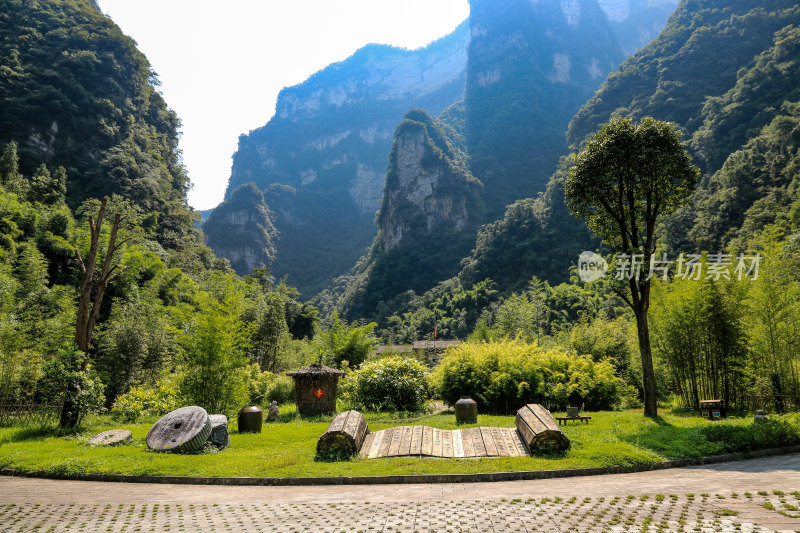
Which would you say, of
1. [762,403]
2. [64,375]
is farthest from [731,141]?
[64,375]

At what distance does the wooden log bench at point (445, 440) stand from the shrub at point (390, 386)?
17.2 feet

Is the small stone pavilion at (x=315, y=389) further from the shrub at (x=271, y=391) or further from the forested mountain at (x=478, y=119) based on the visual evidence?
the forested mountain at (x=478, y=119)

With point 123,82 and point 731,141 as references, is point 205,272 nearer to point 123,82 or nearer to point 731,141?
point 123,82

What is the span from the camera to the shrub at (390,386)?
15.9 metres

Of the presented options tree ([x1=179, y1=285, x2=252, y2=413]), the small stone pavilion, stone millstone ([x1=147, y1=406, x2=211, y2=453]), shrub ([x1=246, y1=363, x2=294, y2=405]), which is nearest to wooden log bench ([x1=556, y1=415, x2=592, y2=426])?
the small stone pavilion

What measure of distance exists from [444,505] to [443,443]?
12.7 ft

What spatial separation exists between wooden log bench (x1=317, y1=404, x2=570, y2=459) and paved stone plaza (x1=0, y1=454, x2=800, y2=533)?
5.21 feet

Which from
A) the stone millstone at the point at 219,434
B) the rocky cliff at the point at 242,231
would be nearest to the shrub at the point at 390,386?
the stone millstone at the point at 219,434

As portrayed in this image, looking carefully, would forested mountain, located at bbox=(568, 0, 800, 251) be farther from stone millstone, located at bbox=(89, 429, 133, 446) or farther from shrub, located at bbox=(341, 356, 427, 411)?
stone millstone, located at bbox=(89, 429, 133, 446)

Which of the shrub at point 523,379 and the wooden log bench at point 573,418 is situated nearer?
the wooden log bench at point 573,418

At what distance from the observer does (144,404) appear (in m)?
16.2

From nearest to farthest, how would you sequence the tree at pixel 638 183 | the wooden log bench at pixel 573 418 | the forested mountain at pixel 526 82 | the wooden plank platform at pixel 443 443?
the wooden plank platform at pixel 443 443 → the wooden log bench at pixel 573 418 → the tree at pixel 638 183 → the forested mountain at pixel 526 82

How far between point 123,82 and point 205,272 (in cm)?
3345

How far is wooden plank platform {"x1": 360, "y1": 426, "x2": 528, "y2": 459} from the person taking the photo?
893 cm
